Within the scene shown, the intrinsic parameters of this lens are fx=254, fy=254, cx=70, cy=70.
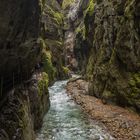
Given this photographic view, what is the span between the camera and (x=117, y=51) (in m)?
32.4

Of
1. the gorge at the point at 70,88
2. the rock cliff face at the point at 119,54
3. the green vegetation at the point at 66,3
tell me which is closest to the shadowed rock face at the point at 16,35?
the gorge at the point at 70,88

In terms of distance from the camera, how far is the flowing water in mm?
22156

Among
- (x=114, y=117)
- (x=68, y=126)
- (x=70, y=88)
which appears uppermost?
Answer: (x=114, y=117)

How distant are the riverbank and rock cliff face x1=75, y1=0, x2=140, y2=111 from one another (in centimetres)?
118

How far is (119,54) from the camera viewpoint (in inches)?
1253

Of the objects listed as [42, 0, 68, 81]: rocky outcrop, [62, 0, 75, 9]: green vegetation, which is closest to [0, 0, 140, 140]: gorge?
[42, 0, 68, 81]: rocky outcrop

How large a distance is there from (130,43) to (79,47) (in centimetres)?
4340

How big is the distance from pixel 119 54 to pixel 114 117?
8.61m

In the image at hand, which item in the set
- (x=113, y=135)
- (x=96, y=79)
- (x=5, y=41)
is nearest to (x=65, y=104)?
(x=96, y=79)

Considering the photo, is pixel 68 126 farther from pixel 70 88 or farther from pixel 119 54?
pixel 70 88

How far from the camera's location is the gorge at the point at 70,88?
1444 centimetres

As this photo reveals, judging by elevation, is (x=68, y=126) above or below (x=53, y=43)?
below

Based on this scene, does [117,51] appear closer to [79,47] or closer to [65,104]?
[65,104]

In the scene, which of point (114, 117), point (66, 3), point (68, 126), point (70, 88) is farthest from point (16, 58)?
point (66, 3)
